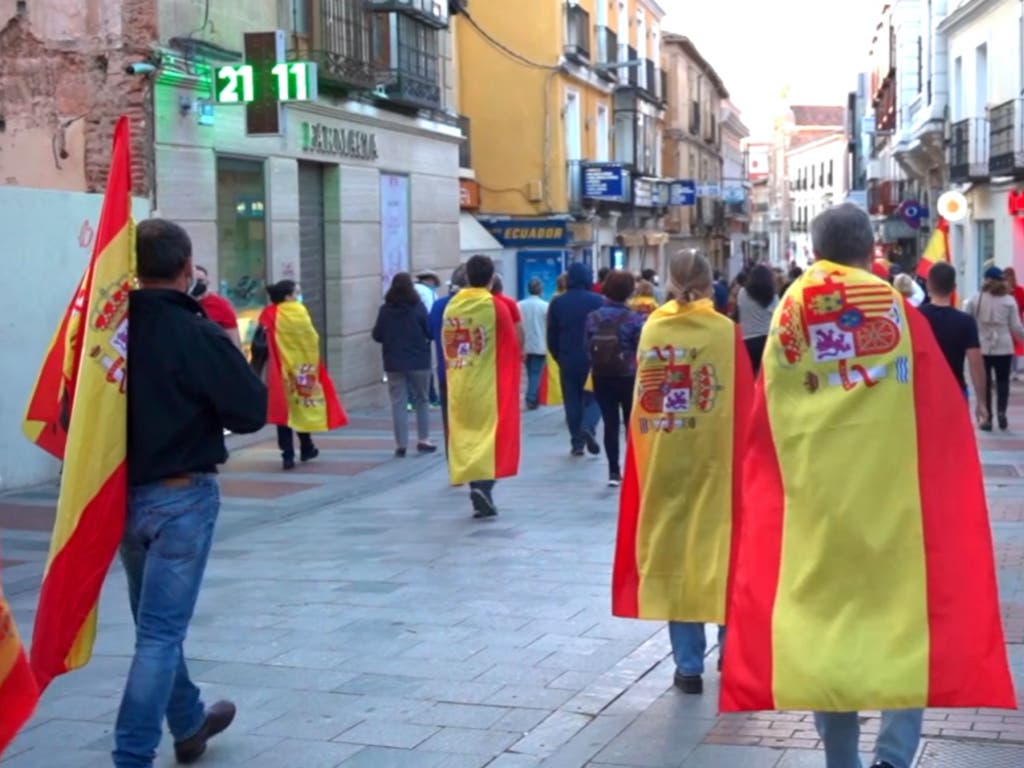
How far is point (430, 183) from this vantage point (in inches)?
933

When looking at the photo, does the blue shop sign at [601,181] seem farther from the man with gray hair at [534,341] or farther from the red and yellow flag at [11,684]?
the red and yellow flag at [11,684]

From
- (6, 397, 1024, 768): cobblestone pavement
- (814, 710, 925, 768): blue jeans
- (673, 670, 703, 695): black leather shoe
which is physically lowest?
(6, 397, 1024, 768): cobblestone pavement

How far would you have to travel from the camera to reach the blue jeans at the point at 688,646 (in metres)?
6.39

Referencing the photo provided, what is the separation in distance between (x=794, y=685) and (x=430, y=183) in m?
19.7

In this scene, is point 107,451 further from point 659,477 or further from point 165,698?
point 659,477

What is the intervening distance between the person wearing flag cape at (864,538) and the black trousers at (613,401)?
23.7 ft

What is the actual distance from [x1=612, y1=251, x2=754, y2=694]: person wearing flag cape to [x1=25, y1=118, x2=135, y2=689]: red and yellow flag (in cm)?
228

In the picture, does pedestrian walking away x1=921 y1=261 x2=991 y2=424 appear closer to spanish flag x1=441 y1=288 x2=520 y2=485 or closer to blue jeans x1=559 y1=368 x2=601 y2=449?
spanish flag x1=441 y1=288 x2=520 y2=485

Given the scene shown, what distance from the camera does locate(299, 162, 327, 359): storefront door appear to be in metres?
19.1

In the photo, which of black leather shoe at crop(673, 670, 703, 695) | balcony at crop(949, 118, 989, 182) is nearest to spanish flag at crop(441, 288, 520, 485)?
black leather shoe at crop(673, 670, 703, 695)

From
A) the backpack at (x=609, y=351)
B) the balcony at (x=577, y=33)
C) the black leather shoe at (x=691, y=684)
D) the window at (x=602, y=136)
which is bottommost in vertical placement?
the black leather shoe at (x=691, y=684)

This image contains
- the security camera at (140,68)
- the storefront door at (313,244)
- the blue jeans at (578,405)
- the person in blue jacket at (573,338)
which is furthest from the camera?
the storefront door at (313,244)

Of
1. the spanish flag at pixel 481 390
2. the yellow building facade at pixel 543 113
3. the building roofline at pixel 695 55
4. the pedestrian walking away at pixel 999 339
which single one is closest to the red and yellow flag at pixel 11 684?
the spanish flag at pixel 481 390

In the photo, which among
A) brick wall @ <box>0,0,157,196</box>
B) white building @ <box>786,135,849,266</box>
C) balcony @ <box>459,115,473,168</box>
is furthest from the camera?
white building @ <box>786,135,849,266</box>
